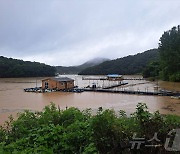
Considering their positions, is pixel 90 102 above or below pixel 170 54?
below

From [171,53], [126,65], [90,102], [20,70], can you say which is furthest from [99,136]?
[126,65]

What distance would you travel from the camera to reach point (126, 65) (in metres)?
92.1

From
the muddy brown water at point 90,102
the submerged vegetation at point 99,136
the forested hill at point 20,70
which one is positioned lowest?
the muddy brown water at point 90,102

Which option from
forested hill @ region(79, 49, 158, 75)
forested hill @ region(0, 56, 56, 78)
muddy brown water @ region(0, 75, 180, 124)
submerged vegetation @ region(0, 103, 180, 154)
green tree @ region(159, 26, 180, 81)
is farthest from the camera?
forested hill @ region(79, 49, 158, 75)

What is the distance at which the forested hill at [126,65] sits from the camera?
87.5 m

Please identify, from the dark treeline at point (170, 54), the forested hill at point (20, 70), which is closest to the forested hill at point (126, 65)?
the forested hill at point (20, 70)

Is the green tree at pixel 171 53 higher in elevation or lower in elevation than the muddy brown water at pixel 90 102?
higher

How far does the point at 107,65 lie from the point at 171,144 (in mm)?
95258

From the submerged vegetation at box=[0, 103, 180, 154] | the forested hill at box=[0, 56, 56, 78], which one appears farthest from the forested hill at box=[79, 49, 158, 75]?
the submerged vegetation at box=[0, 103, 180, 154]

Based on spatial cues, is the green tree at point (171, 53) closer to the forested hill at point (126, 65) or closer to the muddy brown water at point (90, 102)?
the muddy brown water at point (90, 102)

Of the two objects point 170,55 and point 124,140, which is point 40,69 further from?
point 124,140

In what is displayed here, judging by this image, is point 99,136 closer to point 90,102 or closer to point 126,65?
point 90,102

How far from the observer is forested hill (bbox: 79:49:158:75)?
87.5m

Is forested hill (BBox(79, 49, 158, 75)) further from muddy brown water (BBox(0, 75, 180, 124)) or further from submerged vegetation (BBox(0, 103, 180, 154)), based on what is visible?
submerged vegetation (BBox(0, 103, 180, 154))
